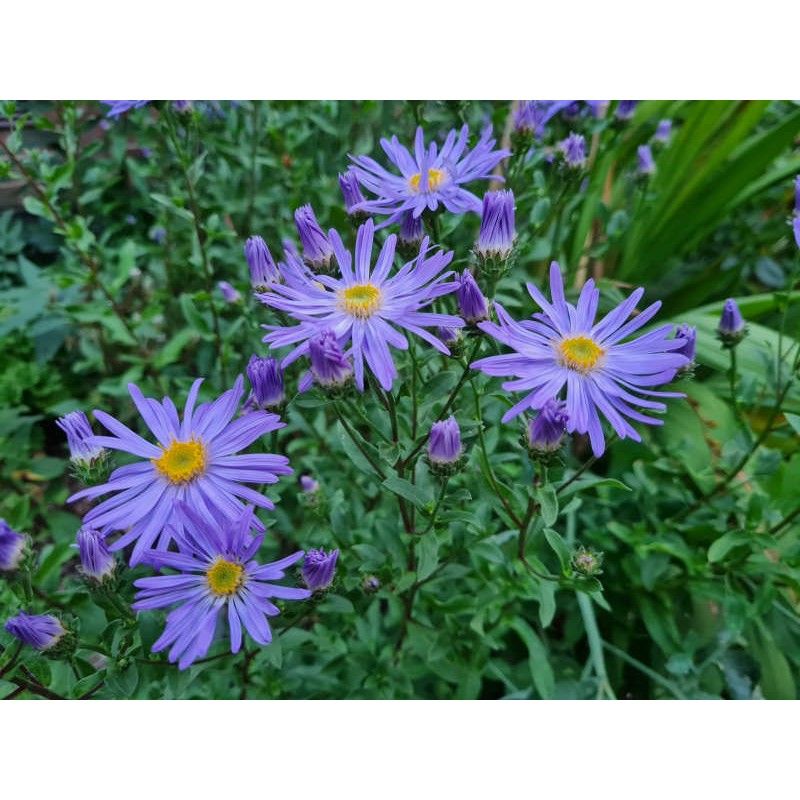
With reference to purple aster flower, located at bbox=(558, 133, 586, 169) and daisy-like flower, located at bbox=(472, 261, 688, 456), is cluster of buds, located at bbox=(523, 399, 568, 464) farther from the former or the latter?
purple aster flower, located at bbox=(558, 133, 586, 169)

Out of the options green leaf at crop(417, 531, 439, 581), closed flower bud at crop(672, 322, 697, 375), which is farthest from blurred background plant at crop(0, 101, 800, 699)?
closed flower bud at crop(672, 322, 697, 375)

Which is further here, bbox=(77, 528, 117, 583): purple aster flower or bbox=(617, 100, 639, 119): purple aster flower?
Answer: bbox=(617, 100, 639, 119): purple aster flower

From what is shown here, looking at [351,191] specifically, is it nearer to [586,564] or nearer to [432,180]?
[432,180]

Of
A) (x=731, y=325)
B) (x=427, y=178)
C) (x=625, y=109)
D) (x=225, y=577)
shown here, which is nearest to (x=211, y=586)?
(x=225, y=577)

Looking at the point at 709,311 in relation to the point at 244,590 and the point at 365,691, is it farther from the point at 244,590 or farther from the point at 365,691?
the point at 244,590

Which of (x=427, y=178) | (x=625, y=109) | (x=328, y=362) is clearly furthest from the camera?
(x=625, y=109)
